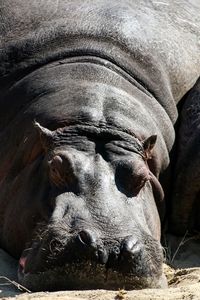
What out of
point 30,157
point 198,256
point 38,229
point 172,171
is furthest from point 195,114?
point 38,229

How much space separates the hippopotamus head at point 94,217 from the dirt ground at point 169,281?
133 mm

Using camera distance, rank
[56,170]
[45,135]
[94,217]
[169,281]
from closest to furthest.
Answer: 1. [94,217]
2. [56,170]
3. [169,281]
4. [45,135]

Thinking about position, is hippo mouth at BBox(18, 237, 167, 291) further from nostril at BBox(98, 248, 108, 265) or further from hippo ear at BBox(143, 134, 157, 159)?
hippo ear at BBox(143, 134, 157, 159)

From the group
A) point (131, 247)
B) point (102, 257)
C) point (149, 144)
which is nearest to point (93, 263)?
point (102, 257)

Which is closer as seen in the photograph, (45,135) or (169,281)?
(169,281)

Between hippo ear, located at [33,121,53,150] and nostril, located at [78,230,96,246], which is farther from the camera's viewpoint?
hippo ear, located at [33,121,53,150]

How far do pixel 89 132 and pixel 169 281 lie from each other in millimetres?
989

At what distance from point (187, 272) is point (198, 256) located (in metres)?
0.78

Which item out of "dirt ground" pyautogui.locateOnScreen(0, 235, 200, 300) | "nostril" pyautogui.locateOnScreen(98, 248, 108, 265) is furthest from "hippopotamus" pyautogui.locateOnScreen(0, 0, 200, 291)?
"dirt ground" pyautogui.locateOnScreen(0, 235, 200, 300)

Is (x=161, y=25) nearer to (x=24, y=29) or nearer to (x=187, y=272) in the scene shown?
(x=24, y=29)

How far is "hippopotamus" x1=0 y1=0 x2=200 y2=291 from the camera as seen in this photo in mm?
4859

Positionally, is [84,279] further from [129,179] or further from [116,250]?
[129,179]

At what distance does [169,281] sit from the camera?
5.45 metres

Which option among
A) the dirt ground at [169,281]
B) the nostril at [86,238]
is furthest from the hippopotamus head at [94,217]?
the dirt ground at [169,281]
